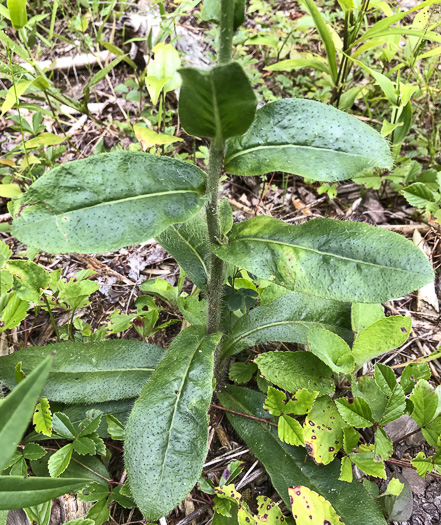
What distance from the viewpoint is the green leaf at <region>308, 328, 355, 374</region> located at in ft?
5.44

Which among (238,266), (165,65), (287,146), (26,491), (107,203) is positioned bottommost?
(26,491)

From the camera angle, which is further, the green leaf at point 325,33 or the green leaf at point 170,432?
the green leaf at point 325,33

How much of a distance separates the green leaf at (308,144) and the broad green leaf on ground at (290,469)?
3.50ft

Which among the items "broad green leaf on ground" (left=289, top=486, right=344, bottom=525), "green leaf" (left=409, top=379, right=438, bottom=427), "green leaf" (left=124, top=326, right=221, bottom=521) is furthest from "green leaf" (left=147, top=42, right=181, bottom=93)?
"broad green leaf on ground" (left=289, top=486, right=344, bottom=525)

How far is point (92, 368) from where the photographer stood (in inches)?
74.3

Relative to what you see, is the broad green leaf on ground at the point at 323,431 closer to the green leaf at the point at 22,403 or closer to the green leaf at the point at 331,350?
the green leaf at the point at 331,350

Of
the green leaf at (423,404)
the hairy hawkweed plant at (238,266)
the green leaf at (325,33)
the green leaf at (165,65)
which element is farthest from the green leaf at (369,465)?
the green leaf at (325,33)

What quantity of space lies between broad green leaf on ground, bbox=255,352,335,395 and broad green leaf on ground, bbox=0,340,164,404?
1.70 feet

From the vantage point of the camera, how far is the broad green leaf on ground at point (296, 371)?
1.75 meters

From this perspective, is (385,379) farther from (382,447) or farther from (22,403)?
(22,403)

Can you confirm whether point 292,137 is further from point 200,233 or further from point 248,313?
point 248,313

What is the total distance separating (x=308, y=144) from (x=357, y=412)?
3.35 feet

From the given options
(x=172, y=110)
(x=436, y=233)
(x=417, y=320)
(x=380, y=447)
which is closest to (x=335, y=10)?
(x=172, y=110)

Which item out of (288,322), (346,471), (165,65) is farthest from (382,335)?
(165,65)
